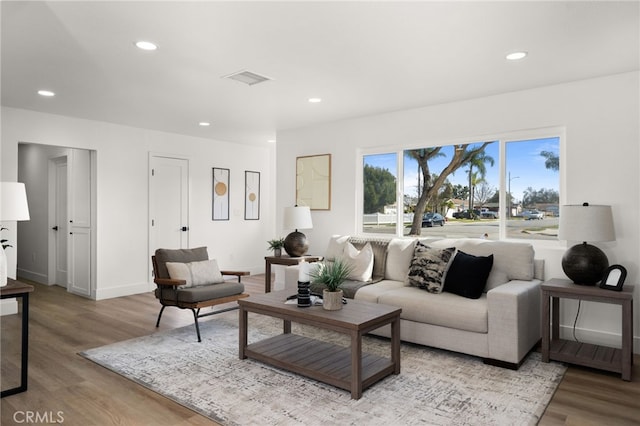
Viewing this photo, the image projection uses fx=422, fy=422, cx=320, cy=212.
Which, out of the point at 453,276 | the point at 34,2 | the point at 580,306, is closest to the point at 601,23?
the point at 453,276

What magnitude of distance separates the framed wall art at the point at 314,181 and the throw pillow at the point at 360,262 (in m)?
1.25

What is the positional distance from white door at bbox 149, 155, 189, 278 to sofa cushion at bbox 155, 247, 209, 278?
207cm

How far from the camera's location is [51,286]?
6.57 meters

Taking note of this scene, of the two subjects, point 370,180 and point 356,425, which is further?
point 370,180

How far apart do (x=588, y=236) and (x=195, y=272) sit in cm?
Answer: 348

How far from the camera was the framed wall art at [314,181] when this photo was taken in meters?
5.69

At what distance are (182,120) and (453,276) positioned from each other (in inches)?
157

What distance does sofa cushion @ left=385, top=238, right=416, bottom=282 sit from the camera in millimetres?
4387

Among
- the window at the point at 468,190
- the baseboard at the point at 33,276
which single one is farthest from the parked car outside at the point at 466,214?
the baseboard at the point at 33,276

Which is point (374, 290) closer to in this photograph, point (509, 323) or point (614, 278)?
point (509, 323)

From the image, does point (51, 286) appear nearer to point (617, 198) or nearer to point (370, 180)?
point (370, 180)

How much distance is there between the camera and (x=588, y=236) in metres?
3.29

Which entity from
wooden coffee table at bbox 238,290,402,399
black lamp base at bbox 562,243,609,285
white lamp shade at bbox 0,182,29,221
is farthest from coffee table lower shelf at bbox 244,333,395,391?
white lamp shade at bbox 0,182,29,221

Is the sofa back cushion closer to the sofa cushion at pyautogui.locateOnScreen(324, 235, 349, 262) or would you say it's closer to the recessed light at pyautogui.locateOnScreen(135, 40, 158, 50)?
the sofa cushion at pyautogui.locateOnScreen(324, 235, 349, 262)
